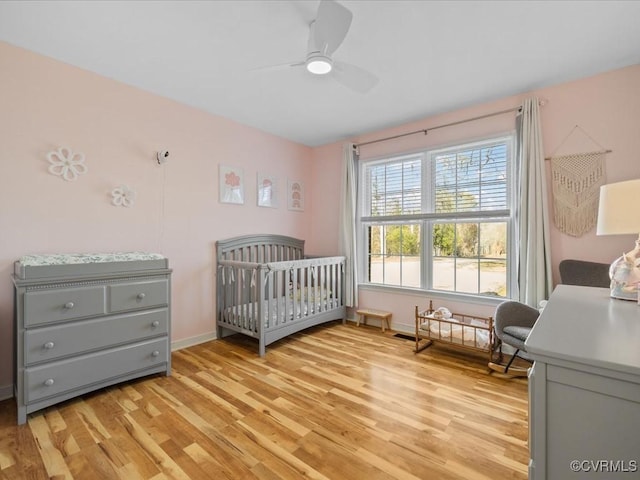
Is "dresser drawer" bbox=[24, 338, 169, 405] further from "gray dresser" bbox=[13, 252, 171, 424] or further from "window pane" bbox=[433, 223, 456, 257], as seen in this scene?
"window pane" bbox=[433, 223, 456, 257]

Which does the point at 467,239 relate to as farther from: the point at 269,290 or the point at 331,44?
the point at 331,44

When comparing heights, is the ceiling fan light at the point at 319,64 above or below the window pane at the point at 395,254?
above

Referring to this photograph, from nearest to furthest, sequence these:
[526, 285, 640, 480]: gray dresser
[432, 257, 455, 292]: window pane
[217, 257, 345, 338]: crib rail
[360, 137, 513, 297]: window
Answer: [526, 285, 640, 480]: gray dresser
[217, 257, 345, 338]: crib rail
[360, 137, 513, 297]: window
[432, 257, 455, 292]: window pane

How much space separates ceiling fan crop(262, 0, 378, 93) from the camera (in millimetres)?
1471

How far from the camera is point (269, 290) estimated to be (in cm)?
283

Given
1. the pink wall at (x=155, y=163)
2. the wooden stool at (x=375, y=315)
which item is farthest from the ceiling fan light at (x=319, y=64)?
the wooden stool at (x=375, y=315)

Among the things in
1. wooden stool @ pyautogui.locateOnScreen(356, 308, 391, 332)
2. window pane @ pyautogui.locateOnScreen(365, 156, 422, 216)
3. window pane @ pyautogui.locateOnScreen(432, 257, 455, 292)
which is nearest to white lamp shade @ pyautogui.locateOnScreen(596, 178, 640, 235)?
window pane @ pyautogui.locateOnScreen(432, 257, 455, 292)

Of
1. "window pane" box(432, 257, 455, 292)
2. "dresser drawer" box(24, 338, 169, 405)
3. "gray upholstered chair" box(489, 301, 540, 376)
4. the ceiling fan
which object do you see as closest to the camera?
the ceiling fan

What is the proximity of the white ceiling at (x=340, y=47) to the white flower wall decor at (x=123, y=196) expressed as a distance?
0.90 metres

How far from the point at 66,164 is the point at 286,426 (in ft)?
7.98

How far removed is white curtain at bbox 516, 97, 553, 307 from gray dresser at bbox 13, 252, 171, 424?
2979 millimetres

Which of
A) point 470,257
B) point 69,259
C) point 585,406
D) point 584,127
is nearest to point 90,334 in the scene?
point 69,259

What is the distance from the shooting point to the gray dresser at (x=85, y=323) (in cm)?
180

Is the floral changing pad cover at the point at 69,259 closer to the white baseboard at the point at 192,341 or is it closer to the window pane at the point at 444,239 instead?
the white baseboard at the point at 192,341
